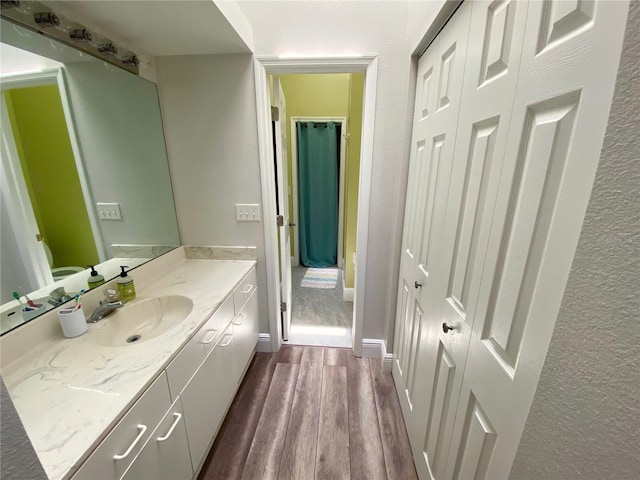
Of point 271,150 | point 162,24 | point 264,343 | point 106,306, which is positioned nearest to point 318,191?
point 271,150

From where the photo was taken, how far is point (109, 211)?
1.31 meters

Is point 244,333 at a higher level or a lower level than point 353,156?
lower

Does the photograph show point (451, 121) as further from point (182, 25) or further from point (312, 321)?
point (312, 321)

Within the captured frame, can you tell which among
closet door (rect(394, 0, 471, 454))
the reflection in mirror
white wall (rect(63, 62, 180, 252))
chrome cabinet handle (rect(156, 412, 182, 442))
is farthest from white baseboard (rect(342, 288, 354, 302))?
chrome cabinet handle (rect(156, 412, 182, 442))

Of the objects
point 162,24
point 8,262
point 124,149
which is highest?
point 162,24

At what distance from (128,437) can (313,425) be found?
1054mm

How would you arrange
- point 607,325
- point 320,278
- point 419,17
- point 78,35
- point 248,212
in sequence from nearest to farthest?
point 607,325 < point 78,35 < point 419,17 < point 248,212 < point 320,278

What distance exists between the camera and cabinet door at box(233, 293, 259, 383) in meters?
1.53

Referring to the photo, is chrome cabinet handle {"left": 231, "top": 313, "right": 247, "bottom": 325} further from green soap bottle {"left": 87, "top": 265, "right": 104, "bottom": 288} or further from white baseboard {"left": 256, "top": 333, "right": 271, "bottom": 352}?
green soap bottle {"left": 87, "top": 265, "right": 104, "bottom": 288}

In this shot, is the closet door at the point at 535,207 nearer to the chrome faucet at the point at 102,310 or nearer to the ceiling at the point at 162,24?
the ceiling at the point at 162,24

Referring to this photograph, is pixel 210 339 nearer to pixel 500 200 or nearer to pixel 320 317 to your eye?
pixel 500 200

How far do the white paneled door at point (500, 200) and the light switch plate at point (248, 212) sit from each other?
1.11 m

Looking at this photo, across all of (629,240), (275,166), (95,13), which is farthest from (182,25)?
(629,240)

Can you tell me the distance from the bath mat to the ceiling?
2.55 metres
